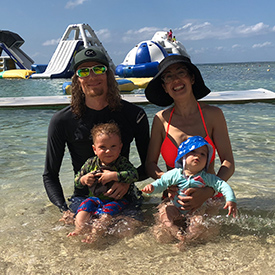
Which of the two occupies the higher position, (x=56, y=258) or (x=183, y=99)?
(x=183, y=99)

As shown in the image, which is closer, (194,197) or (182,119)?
(194,197)

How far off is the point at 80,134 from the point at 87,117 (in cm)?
16

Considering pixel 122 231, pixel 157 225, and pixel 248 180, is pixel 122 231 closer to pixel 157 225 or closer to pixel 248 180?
pixel 157 225

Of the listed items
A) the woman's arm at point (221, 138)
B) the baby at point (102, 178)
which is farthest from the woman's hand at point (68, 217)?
the woman's arm at point (221, 138)

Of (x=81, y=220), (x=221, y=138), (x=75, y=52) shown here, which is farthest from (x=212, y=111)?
(x=75, y=52)

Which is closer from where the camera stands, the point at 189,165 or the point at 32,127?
the point at 189,165

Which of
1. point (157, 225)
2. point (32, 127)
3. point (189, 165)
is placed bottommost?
point (32, 127)

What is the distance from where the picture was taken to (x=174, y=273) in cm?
232

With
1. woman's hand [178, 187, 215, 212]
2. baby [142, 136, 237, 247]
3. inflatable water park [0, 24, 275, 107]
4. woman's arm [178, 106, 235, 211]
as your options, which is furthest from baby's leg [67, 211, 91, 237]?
inflatable water park [0, 24, 275, 107]

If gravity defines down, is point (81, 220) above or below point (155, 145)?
below

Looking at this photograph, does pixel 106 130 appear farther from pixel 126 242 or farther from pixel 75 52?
pixel 75 52

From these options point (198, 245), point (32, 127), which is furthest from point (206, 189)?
point (32, 127)

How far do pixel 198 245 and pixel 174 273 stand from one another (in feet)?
1.27

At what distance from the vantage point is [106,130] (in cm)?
278
